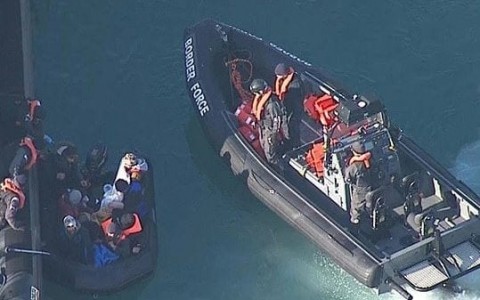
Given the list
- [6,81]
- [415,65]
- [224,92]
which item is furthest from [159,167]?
[415,65]

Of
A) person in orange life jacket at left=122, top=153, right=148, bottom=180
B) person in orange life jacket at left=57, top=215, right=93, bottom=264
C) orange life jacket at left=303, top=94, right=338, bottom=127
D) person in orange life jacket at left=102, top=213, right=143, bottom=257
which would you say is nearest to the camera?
person in orange life jacket at left=102, top=213, right=143, bottom=257

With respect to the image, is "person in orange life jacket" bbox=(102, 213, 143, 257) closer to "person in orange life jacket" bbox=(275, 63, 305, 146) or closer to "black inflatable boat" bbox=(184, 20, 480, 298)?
"black inflatable boat" bbox=(184, 20, 480, 298)

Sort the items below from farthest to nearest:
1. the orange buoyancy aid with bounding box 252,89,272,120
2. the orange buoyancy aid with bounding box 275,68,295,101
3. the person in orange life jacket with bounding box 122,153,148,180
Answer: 1. the orange buoyancy aid with bounding box 275,68,295,101
2. the orange buoyancy aid with bounding box 252,89,272,120
3. the person in orange life jacket with bounding box 122,153,148,180

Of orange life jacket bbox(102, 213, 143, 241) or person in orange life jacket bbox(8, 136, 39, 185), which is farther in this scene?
person in orange life jacket bbox(8, 136, 39, 185)

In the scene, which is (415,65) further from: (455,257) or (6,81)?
(6,81)

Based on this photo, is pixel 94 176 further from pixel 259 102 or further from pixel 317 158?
pixel 317 158

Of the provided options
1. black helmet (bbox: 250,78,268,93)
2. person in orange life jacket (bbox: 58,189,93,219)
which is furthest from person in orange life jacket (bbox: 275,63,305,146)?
person in orange life jacket (bbox: 58,189,93,219)

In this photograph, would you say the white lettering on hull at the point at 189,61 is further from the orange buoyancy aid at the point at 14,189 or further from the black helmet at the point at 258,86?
the orange buoyancy aid at the point at 14,189
